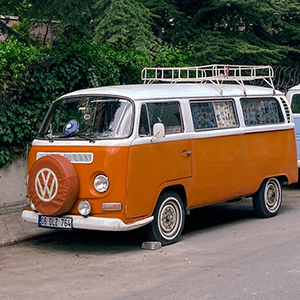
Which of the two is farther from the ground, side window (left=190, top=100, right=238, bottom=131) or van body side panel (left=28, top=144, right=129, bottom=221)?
side window (left=190, top=100, right=238, bottom=131)

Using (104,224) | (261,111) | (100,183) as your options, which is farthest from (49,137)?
(261,111)

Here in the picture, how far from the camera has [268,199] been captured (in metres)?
10.8

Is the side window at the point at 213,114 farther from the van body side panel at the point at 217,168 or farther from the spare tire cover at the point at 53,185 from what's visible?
the spare tire cover at the point at 53,185

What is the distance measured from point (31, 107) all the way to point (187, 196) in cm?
403

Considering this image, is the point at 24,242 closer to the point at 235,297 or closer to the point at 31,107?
the point at 31,107

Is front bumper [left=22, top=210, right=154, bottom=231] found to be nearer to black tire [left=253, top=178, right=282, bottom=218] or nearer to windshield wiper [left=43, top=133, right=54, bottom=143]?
windshield wiper [left=43, top=133, right=54, bottom=143]

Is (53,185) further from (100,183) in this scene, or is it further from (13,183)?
(13,183)

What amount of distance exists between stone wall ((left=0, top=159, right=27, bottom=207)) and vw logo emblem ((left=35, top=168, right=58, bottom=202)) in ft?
10.1

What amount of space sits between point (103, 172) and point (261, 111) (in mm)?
3839

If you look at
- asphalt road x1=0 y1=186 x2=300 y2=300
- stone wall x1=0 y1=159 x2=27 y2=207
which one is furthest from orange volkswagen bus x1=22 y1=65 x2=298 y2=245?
stone wall x1=0 y1=159 x2=27 y2=207

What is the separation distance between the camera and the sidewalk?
9.19 metres

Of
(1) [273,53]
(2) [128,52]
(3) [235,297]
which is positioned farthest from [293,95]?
(3) [235,297]

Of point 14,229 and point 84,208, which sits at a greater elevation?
point 84,208

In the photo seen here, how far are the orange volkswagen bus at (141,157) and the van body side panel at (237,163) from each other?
2cm
